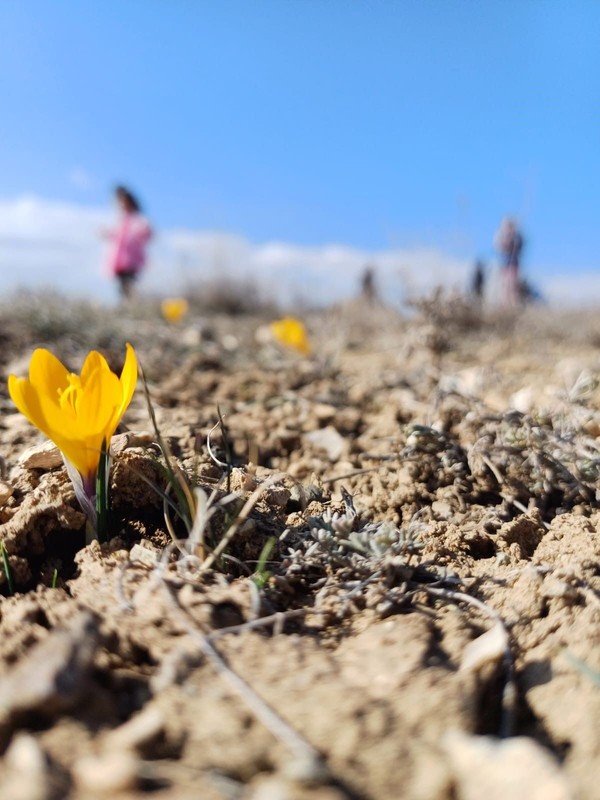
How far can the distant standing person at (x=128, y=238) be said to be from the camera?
889 centimetres

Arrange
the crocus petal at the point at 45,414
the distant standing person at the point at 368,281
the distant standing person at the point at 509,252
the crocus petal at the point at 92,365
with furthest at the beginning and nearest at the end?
the distant standing person at the point at 368,281 → the distant standing person at the point at 509,252 → the crocus petal at the point at 92,365 → the crocus petal at the point at 45,414

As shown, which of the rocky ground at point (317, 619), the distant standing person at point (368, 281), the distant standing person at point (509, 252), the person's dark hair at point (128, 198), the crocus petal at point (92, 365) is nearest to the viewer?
the rocky ground at point (317, 619)

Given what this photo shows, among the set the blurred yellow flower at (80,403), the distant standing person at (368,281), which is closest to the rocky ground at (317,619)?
the blurred yellow flower at (80,403)

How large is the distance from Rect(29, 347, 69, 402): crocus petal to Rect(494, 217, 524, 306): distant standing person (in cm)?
1025

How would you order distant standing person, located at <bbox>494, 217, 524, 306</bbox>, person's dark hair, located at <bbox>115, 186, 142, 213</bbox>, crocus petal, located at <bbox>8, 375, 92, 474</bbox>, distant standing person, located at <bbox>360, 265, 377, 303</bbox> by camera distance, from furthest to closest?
distant standing person, located at <bbox>360, 265, 377, 303</bbox> < distant standing person, located at <bbox>494, 217, 524, 306</bbox> < person's dark hair, located at <bbox>115, 186, 142, 213</bbox> < crocus petal, located at <bbox>8, 375, 92, 474</bbox>

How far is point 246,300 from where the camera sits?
13.4 m

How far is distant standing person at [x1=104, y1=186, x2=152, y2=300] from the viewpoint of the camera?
29.2 feet

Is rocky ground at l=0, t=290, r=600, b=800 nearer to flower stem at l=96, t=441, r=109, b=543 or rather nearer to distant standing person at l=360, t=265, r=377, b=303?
flower stem at l=96, t=441, r=109, b=543

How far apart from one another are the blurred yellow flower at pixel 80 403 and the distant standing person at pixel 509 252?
33.6 feet

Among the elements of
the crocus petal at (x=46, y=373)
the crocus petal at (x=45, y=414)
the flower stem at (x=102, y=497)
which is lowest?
the flower stem at (x=102, y=497)

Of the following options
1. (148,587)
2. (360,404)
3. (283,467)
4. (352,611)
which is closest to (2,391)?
(283,467)

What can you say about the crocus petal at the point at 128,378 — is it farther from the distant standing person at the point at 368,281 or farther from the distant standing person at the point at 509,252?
the distant standing person at the point at 368,281

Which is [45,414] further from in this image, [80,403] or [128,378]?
[128,378]

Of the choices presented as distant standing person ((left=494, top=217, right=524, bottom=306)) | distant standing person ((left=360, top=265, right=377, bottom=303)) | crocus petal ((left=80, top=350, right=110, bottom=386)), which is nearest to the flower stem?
crocus petal ((left=80, top=350, right=110, bottom=386))
